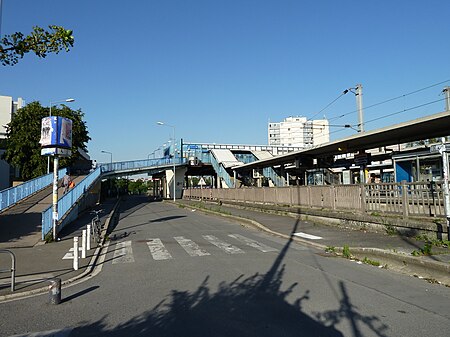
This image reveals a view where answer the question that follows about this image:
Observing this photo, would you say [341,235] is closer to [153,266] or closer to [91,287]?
[153,266]

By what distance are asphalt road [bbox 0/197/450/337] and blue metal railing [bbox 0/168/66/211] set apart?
46.5 ft

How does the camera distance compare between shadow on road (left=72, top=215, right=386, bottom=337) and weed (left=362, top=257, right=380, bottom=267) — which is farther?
weed (left=362, top=257, right=380, bottom=267)

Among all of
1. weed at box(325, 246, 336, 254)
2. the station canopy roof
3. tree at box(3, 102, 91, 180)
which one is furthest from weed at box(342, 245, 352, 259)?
tree at box(3, 102, 91, 180)

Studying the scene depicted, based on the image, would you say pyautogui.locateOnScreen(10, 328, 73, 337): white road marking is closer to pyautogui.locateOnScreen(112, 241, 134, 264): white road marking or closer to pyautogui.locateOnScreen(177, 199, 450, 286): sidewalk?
pyautogui.locateOnScreen(112, 241, 134, 264): white road marking

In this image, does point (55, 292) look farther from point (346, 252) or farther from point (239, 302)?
point (346, 252)

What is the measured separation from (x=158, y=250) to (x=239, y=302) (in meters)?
6.32

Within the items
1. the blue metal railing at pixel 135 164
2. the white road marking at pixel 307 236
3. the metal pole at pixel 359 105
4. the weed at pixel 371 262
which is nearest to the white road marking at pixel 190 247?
the white road marking at pixel 307 236

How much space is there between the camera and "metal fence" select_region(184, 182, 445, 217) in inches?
444

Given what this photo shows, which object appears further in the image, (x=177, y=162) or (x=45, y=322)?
(x=177, y=162)

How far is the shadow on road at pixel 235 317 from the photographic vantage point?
15.9 ft

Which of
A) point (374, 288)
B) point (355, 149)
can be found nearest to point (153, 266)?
point (374, 288)

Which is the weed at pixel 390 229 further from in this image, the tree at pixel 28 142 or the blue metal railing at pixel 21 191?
the tree at pixel 28 142

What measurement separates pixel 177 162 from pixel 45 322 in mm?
56927

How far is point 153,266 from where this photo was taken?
30.9ft
